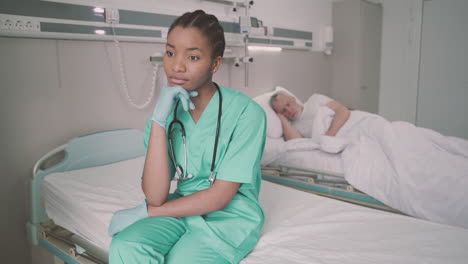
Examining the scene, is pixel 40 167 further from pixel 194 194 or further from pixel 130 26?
pixel 194 194

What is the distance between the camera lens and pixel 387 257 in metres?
1.30

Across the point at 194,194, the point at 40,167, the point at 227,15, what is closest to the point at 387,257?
the point at 194,194

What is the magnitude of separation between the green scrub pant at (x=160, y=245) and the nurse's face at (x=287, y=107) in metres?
2.06

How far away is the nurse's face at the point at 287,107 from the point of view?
10.6 ft

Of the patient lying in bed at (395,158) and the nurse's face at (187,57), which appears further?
the patient lying in bed at (395,158)

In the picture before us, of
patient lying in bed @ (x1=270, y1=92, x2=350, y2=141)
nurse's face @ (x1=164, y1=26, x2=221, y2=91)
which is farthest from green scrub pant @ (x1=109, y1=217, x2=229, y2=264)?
patient lying in bed @ (x1=270, y1=92, x2=350, y2=141)

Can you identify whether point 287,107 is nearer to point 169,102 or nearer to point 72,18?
point 72,18

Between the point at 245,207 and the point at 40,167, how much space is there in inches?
57.9

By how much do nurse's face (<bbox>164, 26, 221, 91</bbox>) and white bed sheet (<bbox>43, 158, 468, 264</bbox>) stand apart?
2.25ft

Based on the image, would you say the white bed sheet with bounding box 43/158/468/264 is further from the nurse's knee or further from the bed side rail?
the nurse's knee

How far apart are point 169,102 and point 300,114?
2.24 metres

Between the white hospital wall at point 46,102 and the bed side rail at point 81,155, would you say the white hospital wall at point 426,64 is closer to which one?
the white hospital wall at point 46,102

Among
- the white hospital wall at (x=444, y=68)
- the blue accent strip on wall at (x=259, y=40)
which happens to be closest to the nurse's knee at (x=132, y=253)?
the blue accent strip on wall at (x=259, y=40)

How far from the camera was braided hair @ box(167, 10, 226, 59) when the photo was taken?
1.24 metres
